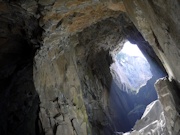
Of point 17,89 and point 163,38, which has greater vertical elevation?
point 17,89

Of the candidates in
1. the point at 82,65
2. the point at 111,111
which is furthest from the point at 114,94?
the point at 82,65

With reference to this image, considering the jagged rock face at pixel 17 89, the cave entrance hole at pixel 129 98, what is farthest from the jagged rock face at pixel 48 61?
the cave entrance hole at pixel 129 98

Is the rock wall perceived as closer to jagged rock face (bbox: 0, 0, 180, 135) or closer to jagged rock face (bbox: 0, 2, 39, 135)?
jagged rock face (bbox: 0, 0, 180, 135)

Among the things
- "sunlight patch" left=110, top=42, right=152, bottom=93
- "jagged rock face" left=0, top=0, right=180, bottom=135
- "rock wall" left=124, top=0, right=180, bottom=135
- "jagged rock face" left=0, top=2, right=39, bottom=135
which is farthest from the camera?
"sunlight patch" left=110, top=42, right=152, bottom=93

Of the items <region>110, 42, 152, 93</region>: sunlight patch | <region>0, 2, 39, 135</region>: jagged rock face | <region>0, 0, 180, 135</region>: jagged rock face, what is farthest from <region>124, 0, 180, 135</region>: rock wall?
<region>110, 42, 152, 93</region>: sunlight patch

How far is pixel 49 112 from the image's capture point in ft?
27.7

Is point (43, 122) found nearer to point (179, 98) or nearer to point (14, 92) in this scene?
point (14, 92)

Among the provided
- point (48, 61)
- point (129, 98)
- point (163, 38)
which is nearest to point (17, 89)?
point (48, 61)

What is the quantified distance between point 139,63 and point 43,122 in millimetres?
25594

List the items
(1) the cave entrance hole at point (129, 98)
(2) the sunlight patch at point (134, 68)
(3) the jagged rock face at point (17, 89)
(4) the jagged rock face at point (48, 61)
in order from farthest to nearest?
(2) the sunlight patch at point (134, 68) < (1) the cave entrance hole at point (129, 98) < (3) the jagged rock face at point (17, 89) < (4) the jagged rock face at point (48, 61)

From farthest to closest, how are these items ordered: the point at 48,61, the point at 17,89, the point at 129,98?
the point at 129,98 < the point at 17,89 < the point at 48,61

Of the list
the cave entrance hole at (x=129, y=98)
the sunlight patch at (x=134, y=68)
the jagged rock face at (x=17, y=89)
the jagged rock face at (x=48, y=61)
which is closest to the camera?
the jagged rock face at (x=48, y=61)

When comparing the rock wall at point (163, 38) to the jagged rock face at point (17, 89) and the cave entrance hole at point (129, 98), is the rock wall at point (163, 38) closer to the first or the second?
the jagged rock face at point (17, 89)

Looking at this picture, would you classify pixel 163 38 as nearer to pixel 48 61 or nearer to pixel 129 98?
pixel 48 61
